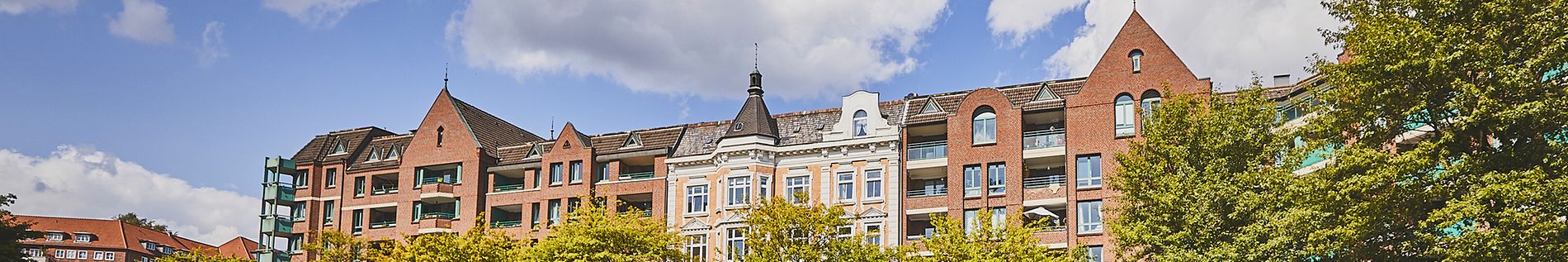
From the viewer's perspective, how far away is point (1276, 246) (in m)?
29.0

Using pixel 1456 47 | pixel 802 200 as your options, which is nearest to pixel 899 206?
pixel 802 200

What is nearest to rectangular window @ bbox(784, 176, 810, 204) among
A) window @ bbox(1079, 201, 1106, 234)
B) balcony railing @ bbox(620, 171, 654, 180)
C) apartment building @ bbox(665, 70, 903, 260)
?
apartment building @ bbox(665, 70, 903, 260)

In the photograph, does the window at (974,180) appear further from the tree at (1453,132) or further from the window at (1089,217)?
the tree at (1453,132)

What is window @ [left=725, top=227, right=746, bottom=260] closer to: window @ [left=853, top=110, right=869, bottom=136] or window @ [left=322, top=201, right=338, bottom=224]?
window @ [left=853, top=110, right=869, bottom=136]

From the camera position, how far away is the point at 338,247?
55188 mm

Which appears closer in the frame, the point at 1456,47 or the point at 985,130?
the point at 1456,47

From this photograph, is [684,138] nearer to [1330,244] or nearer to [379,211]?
[379,211]

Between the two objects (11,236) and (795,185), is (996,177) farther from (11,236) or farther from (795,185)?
(11,236)

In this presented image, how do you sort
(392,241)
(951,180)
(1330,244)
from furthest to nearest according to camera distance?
(392,241) → (951,180) → (1330,244)

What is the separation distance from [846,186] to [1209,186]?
21.5 meters

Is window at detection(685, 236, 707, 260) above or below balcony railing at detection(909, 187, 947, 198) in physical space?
below

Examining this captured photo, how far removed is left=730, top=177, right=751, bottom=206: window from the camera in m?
51.8

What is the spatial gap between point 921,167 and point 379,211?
24625mm

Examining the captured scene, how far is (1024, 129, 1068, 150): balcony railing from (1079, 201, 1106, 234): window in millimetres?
2131
